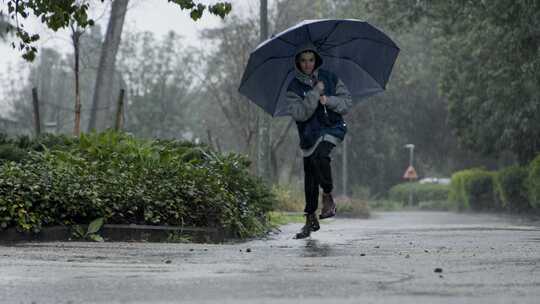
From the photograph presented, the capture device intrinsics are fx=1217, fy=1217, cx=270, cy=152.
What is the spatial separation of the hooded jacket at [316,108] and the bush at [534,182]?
19.7 meters

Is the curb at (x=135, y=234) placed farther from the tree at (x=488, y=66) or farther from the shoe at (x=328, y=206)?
the tree at (x=488, y=66)

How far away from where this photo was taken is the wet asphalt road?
21.3ft

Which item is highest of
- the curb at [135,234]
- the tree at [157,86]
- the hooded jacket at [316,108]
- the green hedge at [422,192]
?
the tree at [157,86]

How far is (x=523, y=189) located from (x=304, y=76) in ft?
80.3

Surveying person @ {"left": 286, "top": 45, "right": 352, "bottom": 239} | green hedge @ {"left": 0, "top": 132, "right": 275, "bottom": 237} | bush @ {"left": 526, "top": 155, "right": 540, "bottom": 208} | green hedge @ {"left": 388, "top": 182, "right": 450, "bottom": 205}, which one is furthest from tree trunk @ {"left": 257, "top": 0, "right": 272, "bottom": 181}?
green hedge @ {"left": 388, "top": 182, "right": 450, "bottom": 205}

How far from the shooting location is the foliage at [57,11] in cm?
1220

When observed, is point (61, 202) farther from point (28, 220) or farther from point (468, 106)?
point (468, 106)

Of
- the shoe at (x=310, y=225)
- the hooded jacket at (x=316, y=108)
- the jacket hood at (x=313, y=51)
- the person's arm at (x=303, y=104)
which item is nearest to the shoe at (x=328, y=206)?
the shoe at (x=310, y=225)

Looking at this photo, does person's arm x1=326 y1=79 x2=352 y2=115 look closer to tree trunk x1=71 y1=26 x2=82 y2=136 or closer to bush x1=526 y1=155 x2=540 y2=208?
tree trunk x1=71 y1=26 x2=82 y2=136

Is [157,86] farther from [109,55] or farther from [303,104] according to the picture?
[303,104]

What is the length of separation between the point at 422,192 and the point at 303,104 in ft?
208

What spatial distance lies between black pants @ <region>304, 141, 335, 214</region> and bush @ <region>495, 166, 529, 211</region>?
2411cm

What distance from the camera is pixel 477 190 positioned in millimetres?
45812

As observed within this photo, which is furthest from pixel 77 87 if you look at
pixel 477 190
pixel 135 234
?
pixel 477 190
